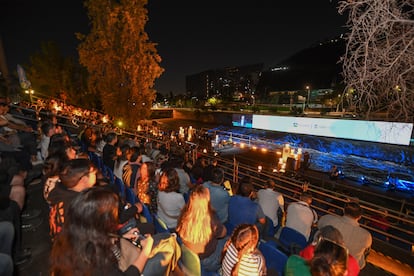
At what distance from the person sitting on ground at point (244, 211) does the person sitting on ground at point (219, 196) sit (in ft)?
0.42

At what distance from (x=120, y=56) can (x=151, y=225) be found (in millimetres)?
11082

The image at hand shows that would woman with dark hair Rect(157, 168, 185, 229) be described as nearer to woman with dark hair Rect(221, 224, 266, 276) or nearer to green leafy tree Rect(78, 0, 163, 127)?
woman with dark hair Rect(221, 224, 266, 276)

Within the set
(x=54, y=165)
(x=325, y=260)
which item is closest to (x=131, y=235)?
(x=325, y=260)

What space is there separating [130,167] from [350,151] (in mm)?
18113

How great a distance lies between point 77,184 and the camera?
2160 mm

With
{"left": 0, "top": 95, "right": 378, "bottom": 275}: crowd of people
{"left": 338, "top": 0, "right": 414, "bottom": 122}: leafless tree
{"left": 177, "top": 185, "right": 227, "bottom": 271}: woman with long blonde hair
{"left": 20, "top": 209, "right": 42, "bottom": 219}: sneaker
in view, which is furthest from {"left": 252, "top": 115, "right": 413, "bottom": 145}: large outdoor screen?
{"left": 20, "top": 209, "right": 42, "bottom": 219}: sneaker

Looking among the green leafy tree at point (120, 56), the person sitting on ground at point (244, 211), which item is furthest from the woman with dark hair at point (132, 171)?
the green leafy tree at point (120, 56)

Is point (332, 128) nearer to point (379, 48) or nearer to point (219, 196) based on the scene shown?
point (379, 48)

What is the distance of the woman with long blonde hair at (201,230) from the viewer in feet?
7.91

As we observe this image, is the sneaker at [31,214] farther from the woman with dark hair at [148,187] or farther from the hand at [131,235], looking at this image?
the hand at [131,235]

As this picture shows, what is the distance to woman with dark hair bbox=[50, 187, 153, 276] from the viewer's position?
4.52 feet

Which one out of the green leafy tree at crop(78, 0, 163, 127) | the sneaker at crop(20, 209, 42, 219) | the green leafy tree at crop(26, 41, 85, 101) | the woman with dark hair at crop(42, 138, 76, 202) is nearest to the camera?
the woman with dark hair at crop(42, 138, 76, 202)

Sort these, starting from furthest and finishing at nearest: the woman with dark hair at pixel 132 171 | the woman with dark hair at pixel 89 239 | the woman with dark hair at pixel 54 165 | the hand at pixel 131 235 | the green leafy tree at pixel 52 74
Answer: the green leafy tree at pixel 52 74 → the woman with dark hair at pixel 132 171 → the woman with dark hair at pixel 54 165 → the hand at pixel 131 235 → the woman with dark hair at pixel 89 239

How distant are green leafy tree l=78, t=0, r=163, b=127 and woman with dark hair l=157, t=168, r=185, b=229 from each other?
1005 cm
